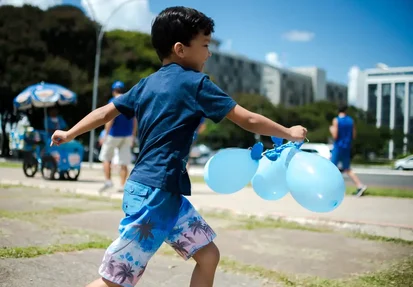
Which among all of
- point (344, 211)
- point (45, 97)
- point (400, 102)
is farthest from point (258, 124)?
point (400, 102)

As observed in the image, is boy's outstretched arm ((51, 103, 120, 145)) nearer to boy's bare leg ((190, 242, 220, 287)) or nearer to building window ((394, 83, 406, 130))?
boy's bare leg ((190, 242, 220, 287))

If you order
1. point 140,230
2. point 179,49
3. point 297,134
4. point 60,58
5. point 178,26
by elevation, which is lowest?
point 140,230

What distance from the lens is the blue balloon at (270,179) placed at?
107 inches

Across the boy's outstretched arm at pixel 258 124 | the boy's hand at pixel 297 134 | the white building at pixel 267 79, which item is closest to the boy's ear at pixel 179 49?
the boy's outstretched arm at pixel 258 124

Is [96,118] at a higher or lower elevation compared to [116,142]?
higher

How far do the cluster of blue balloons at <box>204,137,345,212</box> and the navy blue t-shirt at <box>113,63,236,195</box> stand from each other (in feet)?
1.62

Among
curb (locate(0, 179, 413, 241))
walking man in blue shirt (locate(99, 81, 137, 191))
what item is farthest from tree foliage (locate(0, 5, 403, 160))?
curb (locate(0, 179, 413, 241))

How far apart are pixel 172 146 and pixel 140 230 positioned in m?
0.41

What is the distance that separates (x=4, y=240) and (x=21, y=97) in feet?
26.2

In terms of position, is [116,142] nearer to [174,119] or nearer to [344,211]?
[344,211]

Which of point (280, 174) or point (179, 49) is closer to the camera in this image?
point (179, 49)

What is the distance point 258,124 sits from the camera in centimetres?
217

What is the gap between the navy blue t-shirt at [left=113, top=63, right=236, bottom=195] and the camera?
7.00ft

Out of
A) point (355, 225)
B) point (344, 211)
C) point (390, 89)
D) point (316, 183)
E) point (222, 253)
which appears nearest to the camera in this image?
point (316, 183)
